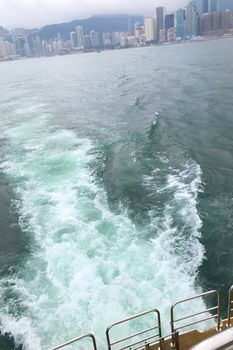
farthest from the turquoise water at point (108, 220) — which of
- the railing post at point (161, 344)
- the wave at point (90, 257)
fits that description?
the railing post at point (161, 344)

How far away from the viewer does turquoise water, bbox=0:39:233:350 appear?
33.7 feet

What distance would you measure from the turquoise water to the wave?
1.5 inches

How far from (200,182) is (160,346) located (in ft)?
39.3

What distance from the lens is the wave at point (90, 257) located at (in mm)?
9906

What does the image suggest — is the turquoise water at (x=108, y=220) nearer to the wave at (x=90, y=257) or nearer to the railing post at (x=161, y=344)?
the wave at (x=90, y=257)

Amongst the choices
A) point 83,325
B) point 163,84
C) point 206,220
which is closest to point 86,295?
point 83,325

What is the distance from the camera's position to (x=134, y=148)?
75.0 ft

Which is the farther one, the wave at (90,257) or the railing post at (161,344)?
the wave at (90,257)

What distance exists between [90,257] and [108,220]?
2494mm

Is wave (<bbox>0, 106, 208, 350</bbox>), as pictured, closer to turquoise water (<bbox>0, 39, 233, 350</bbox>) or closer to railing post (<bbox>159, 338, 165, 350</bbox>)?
turquoise water (<bbox>0, 39, 233, 350</bbox>)

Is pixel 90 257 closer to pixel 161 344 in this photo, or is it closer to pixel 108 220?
pixel 108 220

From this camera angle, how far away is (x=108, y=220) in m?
14.3

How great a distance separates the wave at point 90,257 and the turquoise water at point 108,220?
38 mm

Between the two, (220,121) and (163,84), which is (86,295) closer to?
(220,121)
